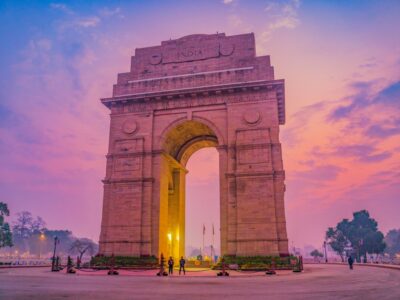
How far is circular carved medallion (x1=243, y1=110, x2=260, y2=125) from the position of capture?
30641 millimetres

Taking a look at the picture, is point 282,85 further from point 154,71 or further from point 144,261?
point 144,261

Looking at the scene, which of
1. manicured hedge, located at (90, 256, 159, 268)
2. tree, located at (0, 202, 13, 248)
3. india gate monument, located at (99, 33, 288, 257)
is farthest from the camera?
tree, located at (0, 202, 13, 248)

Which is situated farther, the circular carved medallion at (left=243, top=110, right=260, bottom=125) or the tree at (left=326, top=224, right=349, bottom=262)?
the tree at (left=326, top=224, right=349, bottom=262)

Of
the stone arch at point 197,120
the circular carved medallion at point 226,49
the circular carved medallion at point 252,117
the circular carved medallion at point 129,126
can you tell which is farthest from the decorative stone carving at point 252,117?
the circular carved medallion at point 129,126

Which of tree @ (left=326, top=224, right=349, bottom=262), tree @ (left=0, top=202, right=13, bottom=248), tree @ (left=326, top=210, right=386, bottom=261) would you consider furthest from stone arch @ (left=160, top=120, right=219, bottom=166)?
tree @ (left=326, top=224, right=349, bottom=262)

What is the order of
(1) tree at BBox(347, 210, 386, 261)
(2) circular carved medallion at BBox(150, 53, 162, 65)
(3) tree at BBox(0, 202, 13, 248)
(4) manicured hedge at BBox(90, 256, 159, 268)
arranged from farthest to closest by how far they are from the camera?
(1) tree at BBox(347, 210, 386, 261)
(3) tree at BBox(0, 202, 13, 248)
(2) circular carved medallion at BBox(150, 53, 162, 65)
(4) manicured hedge at BBox(90, 256, 159, 268)

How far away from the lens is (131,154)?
1267 inches

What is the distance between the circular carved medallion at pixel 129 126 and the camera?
32938mm

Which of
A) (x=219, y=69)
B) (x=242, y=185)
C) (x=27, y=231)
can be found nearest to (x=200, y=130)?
(x=219, y=69)

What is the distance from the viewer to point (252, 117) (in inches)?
1211

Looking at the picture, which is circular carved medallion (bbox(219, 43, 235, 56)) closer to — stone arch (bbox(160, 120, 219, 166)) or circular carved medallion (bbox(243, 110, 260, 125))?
circular carved medallion (bbox(243, 110, 260, 125))

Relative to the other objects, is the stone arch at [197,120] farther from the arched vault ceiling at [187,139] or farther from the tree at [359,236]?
the tree at [359,236]

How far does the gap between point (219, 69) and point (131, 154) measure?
10.9 m

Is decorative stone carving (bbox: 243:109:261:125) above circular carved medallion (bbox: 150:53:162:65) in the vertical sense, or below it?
below
